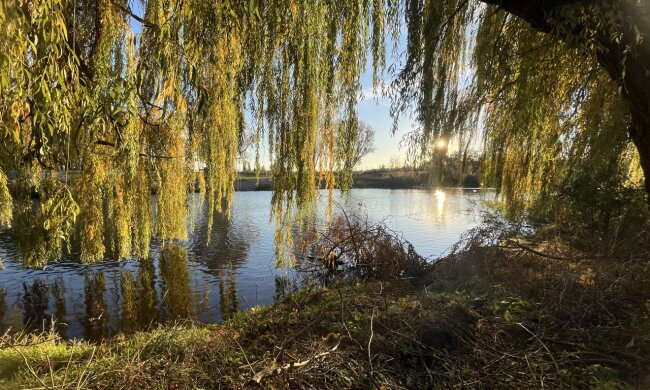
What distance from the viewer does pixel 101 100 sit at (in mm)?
2295

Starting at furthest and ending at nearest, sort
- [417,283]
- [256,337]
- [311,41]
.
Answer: [417,283]
[256,337]
[311,41]

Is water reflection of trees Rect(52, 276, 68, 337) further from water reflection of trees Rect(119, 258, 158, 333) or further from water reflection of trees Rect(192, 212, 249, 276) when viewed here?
water reflection of trees Rect(192, 212, 249, 276)

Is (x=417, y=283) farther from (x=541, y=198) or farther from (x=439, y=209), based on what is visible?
(x=439, y=209)

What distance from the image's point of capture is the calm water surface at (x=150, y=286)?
7.19 m

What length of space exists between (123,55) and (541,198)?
6.94 metres

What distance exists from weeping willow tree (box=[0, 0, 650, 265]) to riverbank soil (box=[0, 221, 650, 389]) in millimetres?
1299

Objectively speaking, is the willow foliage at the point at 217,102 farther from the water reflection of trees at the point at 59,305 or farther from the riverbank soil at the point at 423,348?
the water reflection of trees at the point at 59,305

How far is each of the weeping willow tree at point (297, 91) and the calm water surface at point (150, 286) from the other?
1267mm

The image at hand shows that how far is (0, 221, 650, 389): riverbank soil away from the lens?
9.24 ft

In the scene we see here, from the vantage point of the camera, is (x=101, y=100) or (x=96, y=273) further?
(x=96, y=273)

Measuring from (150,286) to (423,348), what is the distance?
766 centimetres

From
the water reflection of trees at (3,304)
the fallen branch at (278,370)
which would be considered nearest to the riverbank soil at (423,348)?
the fallen branch at (278,370)

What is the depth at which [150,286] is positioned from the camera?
9.05 meters

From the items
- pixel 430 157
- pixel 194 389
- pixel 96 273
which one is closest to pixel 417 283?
pixel 430 157
